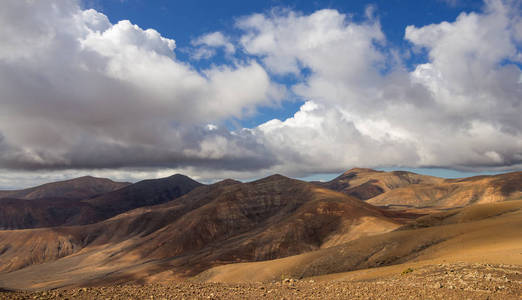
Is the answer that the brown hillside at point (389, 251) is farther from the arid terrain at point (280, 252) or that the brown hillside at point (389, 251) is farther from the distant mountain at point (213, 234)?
the distant mountain at point (213, 234)

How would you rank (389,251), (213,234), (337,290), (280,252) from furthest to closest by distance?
(213,234) → (280,252) → (389,251) → (337,290)

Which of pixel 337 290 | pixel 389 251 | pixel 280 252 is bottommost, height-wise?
pixel 280 252

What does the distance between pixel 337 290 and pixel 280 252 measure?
6989cm

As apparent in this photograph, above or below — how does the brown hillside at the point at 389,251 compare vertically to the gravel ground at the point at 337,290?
below

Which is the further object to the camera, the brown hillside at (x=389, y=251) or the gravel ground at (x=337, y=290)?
the brown hillside at (x=389, y=251)

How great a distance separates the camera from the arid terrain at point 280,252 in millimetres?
15523

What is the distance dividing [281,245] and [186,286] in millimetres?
71413

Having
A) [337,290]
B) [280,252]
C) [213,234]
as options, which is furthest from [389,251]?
[213,234]

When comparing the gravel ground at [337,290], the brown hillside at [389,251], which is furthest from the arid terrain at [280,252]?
the brown hillside at [389,251]

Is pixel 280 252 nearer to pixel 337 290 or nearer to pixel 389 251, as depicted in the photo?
pixel 389 251

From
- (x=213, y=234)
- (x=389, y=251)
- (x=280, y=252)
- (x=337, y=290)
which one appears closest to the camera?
(x=337, y=290)

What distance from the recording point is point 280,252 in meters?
82.8

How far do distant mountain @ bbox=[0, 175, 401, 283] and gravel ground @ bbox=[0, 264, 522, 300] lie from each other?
61585 millimetres

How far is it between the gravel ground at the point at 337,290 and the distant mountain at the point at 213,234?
61585mm
